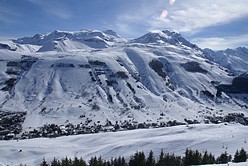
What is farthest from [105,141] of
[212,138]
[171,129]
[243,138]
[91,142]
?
[243,138]

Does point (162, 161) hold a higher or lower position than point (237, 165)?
lower

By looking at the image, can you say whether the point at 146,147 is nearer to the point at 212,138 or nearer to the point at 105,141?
the point at 212,138

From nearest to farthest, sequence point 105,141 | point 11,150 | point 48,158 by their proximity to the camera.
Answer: point 48,158 → point 11,150 → point 105,141

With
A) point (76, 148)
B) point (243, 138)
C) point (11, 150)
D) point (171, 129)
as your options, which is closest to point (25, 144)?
point (11, 150)

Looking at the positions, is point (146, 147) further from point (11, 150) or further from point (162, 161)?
point (11, 150)

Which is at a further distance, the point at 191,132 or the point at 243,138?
the point at 191,132

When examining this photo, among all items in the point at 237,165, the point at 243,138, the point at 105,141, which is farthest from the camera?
the point at 105,141
